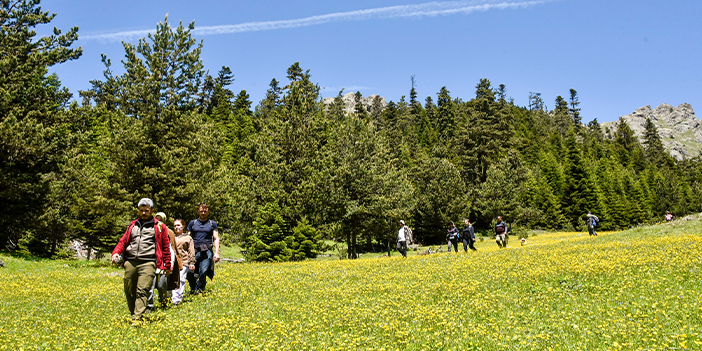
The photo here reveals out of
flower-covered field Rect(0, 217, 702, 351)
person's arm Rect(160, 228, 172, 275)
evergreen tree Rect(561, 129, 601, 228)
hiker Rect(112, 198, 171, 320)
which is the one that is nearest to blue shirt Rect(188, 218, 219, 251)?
flower-covered field Rect(0, 217, 702, 351)

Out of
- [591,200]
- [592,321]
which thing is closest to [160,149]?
[592,321]

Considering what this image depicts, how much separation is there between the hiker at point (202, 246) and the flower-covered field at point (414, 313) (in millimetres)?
535

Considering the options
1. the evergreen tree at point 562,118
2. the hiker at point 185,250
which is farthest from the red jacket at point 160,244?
the evergreen tree at point 562,118

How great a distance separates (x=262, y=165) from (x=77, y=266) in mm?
13466

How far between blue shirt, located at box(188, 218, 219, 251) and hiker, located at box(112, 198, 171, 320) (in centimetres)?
286

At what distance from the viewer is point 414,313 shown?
28.5 ft

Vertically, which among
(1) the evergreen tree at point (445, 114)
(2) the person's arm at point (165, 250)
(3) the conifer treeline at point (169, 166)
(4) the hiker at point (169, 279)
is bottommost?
(4) the hiker at point (169, 279)

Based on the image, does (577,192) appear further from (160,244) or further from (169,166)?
(160,244)

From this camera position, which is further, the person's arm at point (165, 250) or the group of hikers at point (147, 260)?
the person's arm at point (165, 250)

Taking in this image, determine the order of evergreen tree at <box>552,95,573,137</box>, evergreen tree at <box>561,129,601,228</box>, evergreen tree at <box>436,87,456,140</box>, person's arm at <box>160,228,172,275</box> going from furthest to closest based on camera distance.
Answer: evergreen tree at <box>552,95,573,137</box>, evergreen tree at <box>436,87,456,140</box>, evergreen tree at <box>561,129,601,228</box>, person's arm at <box>160,228,172,275</box>

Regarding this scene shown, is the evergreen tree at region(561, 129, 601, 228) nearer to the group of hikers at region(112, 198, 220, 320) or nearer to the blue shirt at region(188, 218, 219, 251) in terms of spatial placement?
the blue shirt at region(188, 218, 219, 251)

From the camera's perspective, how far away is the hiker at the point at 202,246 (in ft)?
38.2

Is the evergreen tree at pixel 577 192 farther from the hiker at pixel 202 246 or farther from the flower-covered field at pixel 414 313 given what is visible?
the hiker at pixel 202 246

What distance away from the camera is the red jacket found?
8469mm
